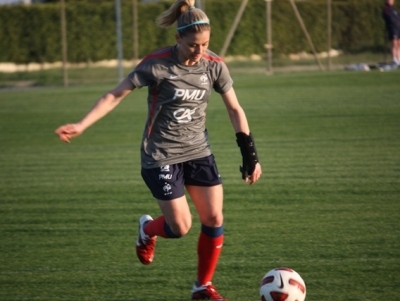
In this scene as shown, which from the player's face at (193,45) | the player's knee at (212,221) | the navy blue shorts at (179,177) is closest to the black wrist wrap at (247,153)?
the navy blue shorts at (179,177)

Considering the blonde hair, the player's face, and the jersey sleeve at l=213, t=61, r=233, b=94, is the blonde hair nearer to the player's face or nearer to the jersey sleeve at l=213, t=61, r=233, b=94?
the player's face

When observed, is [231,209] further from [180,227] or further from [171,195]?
[171,195]

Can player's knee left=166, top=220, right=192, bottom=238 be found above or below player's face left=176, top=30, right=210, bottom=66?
below

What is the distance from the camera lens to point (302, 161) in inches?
533

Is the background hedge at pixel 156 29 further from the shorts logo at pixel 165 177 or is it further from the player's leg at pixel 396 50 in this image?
the shorts logo at pixel 165 177

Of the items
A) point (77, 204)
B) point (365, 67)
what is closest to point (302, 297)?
point (77, 204)

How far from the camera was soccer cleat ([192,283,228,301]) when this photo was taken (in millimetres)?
6355

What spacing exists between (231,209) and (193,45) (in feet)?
14.2

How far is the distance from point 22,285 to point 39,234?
211 cm

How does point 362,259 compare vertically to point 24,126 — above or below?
above

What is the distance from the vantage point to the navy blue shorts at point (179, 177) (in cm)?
644

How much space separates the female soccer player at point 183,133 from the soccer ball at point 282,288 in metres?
0.50

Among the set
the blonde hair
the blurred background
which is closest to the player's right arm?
the blonde hair

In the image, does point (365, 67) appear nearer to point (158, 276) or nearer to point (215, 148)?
point (215, 148)
